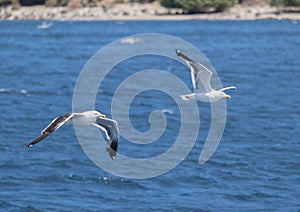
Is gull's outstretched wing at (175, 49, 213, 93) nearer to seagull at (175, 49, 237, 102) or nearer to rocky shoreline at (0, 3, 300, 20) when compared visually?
seagull at (175, 49, 237, 102)

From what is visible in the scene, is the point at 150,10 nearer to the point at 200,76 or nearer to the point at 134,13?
the point at 134,13

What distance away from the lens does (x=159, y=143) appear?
161 feet

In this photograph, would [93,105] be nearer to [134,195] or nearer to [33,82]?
[33,82]

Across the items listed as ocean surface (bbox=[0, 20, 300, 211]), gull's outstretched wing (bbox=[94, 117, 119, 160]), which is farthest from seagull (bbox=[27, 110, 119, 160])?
ocean surface (bbox=[0, 20, 300, 211])

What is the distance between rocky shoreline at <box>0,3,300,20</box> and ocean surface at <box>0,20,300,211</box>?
131 ft

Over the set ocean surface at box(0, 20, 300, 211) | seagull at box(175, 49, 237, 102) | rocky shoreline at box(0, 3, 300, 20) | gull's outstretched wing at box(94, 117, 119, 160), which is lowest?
rocky shoreline at box(0, 3, 300, 20)

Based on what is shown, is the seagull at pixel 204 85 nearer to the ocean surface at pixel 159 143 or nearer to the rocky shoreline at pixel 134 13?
the ocean surface at pixel 159 143

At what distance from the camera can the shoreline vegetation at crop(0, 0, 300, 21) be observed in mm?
134500

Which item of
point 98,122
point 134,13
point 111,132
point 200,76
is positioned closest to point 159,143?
point 200,76

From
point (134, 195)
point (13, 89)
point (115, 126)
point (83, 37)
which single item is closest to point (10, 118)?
point (13, 89)

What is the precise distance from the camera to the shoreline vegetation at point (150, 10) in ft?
441

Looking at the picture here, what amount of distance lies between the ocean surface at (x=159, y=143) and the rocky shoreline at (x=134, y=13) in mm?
39940

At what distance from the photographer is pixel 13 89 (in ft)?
212

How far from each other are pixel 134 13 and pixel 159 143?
88.9 m
